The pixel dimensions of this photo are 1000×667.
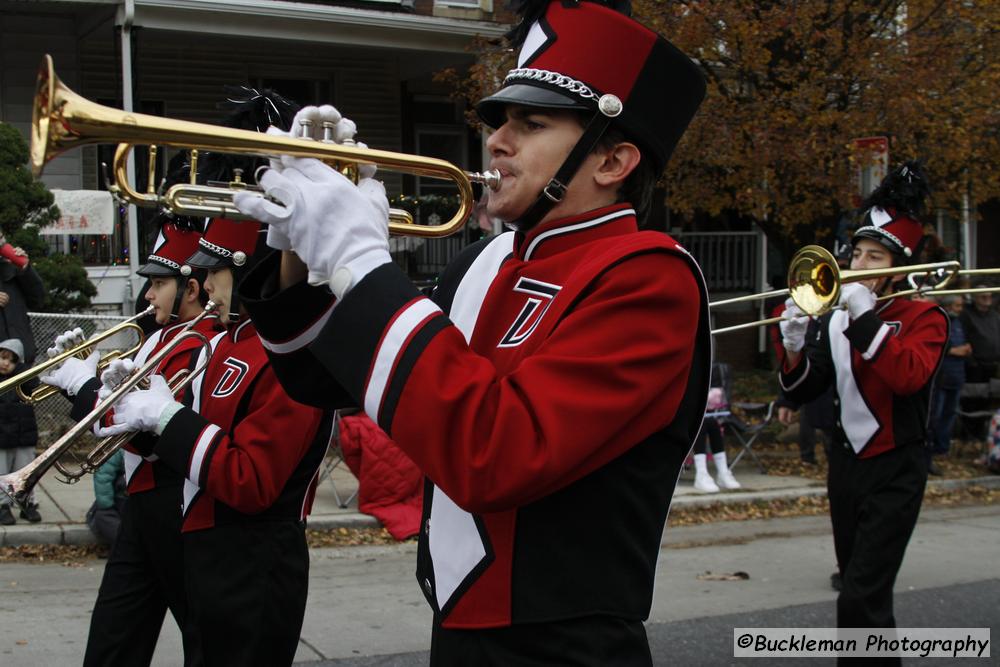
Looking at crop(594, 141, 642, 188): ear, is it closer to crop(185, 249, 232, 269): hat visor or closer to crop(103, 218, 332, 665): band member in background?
crop(103, 218, 332, 665): band member in background

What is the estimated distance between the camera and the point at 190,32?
12.3 metres

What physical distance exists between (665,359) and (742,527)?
24.1ft

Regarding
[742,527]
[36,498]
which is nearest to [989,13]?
[742,527]

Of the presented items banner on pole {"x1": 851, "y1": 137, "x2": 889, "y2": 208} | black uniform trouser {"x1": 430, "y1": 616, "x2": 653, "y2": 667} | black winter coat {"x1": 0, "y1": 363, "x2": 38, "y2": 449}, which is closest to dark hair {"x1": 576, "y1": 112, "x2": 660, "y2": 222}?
black uniform trouser {"x1": 430, "y1": 616, "x2": 653, "y2": 667}

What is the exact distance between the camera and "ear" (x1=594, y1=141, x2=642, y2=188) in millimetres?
2264

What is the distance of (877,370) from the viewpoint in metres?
5.04

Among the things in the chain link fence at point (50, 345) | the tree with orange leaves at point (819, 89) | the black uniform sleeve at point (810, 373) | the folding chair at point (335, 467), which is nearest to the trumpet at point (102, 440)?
the black uniform sleeve at point (810, 373)

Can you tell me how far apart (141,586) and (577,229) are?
2.13 metres

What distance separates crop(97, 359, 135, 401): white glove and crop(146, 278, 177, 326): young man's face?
1.81ft

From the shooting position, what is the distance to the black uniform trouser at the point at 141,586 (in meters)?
3.53

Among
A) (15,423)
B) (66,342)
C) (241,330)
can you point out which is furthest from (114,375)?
(15,423)

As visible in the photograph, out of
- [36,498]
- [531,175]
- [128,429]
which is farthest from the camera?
[36,498]

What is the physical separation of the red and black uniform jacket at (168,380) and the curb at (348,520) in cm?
342

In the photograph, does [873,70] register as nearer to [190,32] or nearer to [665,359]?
[190,32]
